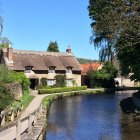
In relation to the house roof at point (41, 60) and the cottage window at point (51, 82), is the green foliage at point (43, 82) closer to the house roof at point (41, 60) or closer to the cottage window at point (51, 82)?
the cottage window at point (51, 82)

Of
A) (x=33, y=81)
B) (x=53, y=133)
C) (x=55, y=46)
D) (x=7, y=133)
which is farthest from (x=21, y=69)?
(x=7, y=133)

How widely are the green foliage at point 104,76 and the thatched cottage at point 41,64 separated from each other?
3236 mm

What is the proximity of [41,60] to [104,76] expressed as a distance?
13.6 m

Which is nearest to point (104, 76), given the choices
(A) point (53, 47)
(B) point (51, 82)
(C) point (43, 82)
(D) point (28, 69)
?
(B) point (51, 82)

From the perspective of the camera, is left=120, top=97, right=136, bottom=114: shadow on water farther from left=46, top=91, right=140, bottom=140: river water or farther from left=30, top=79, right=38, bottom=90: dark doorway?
Result: left=30, top=79, right=38, bottom=90: dark doorway

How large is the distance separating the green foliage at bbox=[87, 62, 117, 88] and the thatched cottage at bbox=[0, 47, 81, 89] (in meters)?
3.24

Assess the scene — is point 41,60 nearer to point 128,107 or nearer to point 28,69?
point 28,69

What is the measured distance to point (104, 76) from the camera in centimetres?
8369

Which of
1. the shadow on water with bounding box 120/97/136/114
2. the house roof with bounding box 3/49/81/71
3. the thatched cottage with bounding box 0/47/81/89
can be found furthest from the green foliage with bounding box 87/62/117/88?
the shadow on water with bounding box 120/97/136/114

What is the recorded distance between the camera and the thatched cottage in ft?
254

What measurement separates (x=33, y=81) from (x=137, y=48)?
42962 mm

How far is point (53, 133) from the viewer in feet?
87.5

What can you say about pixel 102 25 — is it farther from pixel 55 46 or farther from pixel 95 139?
pixel 55 46

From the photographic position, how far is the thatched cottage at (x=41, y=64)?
254 ft
